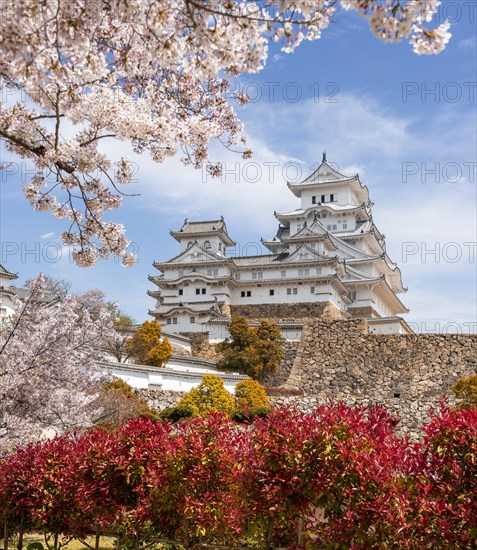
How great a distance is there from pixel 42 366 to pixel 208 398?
11951 mm

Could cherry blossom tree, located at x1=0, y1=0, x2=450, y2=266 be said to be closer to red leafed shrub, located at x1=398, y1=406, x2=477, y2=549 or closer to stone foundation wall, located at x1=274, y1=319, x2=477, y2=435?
red leafed shrub, located at x1=398, y1=406, x2=477, y2=549

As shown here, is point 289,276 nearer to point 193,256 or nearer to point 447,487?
point 193,256

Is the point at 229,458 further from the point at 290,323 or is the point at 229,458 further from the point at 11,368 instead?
the point at 290,323

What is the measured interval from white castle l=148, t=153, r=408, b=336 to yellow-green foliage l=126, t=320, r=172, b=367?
7.90m

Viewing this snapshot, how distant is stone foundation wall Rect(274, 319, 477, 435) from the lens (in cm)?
2978

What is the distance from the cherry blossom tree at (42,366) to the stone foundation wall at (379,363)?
63.8 ft

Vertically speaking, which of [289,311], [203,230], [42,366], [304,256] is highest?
[203,230]

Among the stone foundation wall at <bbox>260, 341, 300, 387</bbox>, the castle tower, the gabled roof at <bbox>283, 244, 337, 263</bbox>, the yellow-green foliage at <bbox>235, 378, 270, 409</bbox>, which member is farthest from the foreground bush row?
the gabled roof at <bbox>283, 244, 337, 263</bbox>

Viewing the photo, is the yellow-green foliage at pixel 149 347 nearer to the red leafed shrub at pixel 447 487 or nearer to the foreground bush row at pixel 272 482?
the foreground bush row at pixel 272 482

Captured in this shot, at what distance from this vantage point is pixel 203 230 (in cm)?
4612

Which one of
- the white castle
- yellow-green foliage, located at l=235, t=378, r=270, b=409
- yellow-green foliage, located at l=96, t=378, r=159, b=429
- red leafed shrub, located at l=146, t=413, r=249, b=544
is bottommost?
red leafed shrub, located at l=146, t=413, r=249, b=544

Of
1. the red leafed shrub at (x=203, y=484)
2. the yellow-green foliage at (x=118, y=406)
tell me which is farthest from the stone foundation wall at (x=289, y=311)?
the red leafed shrub at (x=203, y=484)

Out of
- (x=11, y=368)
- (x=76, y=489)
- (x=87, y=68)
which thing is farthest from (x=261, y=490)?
(x=11, y=368)

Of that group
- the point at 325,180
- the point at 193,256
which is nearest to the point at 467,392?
the point at 193,256
